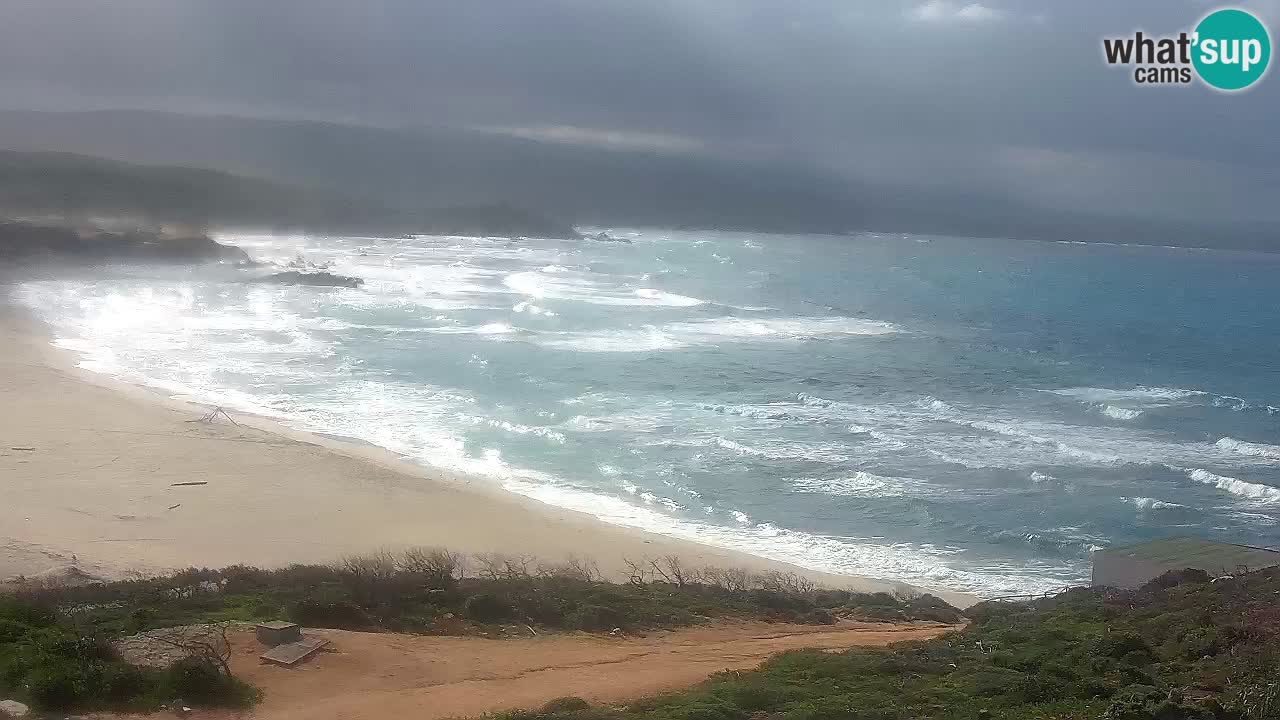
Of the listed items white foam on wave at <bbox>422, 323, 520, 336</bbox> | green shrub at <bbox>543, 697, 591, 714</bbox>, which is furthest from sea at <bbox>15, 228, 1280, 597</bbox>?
green shrub at <bbox>543, 697, 591, 714</bbox>

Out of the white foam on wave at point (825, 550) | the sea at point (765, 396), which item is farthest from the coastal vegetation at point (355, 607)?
the sea at point (765, 396)

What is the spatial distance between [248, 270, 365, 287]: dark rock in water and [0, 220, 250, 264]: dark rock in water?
5.03 meters

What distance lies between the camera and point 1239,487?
26.7 meters

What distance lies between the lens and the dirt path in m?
9.71

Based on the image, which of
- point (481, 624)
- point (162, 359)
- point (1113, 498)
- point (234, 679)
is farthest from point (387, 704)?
point (162, 359)

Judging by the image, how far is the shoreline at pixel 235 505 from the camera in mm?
17203

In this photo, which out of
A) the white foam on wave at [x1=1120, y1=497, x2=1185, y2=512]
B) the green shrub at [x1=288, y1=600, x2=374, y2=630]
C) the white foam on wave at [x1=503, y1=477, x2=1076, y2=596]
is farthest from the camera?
the white foam on wave at [x1=1120, y1=497, x2=1185, y2=512]

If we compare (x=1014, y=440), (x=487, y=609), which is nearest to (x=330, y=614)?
Result: (x=487, y=609)

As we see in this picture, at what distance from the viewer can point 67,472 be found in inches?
821

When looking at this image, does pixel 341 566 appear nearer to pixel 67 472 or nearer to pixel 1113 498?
pixel 67 472

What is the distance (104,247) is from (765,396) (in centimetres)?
4076

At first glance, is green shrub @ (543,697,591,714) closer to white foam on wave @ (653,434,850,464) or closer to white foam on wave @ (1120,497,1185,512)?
white foam on wave @ (653,434,850,464)

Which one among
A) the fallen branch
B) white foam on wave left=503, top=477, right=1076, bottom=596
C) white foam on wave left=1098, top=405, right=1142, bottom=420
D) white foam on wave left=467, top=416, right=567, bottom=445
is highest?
the fallen branch

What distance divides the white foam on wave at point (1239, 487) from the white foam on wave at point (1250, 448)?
13.6ft
